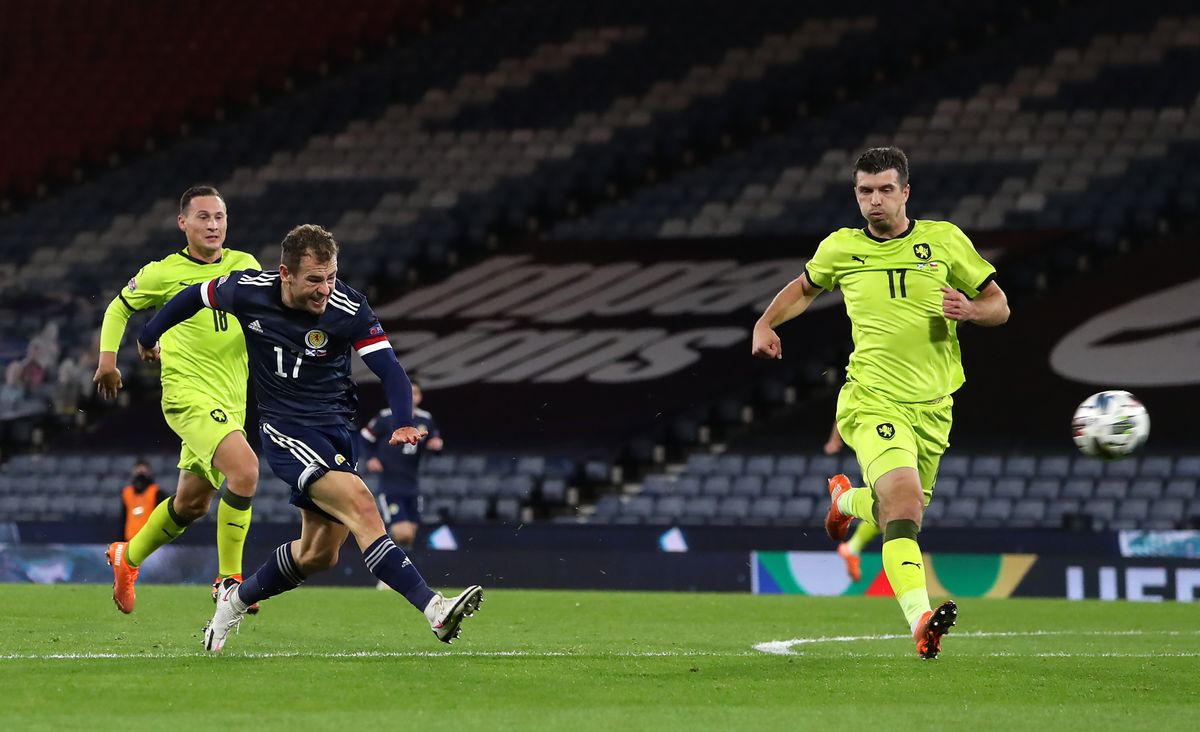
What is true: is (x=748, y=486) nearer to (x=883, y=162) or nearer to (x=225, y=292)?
(x=883, y=162)

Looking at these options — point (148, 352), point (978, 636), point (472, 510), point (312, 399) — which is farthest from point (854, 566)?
point (312, 399)

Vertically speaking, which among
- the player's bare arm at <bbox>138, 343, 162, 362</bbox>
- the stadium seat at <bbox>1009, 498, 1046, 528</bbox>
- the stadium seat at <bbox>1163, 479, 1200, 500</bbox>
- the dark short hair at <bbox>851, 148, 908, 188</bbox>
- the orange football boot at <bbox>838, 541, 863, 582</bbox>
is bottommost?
the orange football boot at <bbox>838, 541, 863, 582</bbox>

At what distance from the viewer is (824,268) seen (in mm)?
8961

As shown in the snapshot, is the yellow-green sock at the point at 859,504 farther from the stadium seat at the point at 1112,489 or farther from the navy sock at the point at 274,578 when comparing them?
the stadium seat at the point at 1112,489

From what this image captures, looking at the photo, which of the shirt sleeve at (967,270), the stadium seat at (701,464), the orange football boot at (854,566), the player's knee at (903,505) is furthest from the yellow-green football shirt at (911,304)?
the stadium seat at (701,464)

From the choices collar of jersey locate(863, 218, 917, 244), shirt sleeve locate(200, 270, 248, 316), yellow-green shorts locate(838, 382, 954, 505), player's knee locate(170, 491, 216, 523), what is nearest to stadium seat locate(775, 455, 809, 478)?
player's knee locate(170, 491, 216, 523)

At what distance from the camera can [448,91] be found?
31000 mm

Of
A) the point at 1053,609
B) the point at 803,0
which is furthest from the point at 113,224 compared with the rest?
the point at 1053,609

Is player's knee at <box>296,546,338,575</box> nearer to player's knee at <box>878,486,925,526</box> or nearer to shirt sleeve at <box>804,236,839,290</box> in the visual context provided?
player's knee at <box>878,486,925,526</box>

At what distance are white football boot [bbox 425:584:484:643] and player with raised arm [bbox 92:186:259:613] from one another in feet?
8.30

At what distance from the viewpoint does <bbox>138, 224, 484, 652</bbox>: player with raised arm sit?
8.06 meters

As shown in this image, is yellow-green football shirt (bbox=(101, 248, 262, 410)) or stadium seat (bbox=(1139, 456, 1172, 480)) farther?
stadium seat (bbox=(1139, 456, 1172, 480))

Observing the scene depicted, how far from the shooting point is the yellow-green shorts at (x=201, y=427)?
10.2 meters

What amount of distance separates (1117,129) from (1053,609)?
12.7 metres
